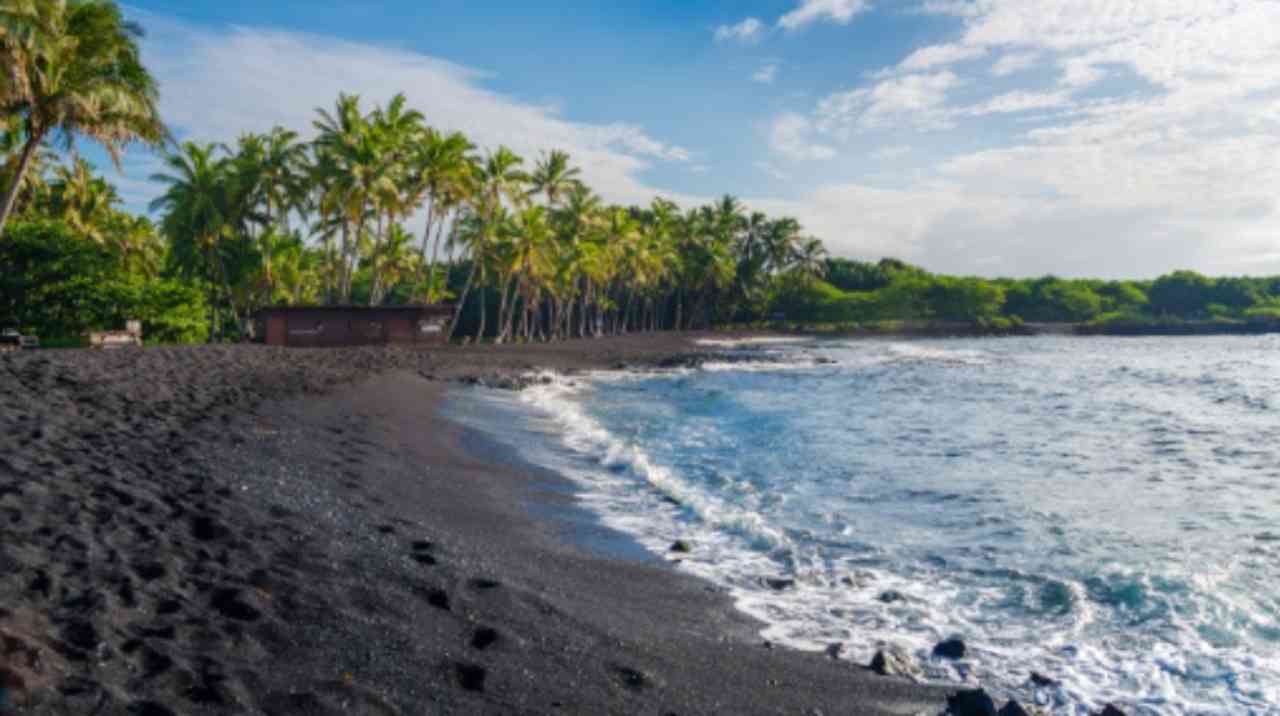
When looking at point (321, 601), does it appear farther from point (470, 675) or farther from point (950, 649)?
point (950, 649)

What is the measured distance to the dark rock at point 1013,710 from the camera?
4.22 meters

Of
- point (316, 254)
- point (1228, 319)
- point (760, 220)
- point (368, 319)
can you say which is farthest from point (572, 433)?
point (1228, 319)

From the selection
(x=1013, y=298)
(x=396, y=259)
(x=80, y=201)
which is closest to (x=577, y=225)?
(x=396, y=259)

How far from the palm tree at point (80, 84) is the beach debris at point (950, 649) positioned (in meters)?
21.5

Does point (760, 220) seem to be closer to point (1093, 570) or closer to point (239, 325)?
point (239, 325)

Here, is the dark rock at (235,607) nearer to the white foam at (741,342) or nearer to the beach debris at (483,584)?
the beach debris at (483,584)

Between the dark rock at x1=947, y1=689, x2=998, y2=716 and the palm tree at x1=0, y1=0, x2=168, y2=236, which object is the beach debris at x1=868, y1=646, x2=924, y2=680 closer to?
the dark rock at x1=947, y1=689, x2=998, y2=716

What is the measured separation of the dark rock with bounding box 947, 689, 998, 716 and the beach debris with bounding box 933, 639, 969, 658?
0.91 metres

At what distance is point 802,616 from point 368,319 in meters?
33.7

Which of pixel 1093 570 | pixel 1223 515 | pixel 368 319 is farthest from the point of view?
pixel 368 319

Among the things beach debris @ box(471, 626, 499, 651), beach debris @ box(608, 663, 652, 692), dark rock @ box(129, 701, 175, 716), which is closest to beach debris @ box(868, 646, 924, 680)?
beach debris @ box(608, 663, 652, 692)

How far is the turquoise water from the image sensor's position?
18.2 ft

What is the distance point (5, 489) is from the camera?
5957 mm

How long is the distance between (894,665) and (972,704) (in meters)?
0.72
